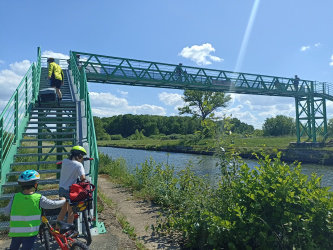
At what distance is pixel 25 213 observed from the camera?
3.06 meters

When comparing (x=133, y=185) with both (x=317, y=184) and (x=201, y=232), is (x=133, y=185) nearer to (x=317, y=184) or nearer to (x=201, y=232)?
(x=201, y=232)

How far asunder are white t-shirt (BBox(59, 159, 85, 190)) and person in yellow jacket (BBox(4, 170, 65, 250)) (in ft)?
3.39

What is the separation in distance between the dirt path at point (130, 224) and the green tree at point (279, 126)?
76862mm

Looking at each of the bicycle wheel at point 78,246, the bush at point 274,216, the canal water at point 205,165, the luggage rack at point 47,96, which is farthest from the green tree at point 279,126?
the bicycle wheel at point 78,246

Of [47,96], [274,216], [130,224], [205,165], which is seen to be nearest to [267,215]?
[274,216]

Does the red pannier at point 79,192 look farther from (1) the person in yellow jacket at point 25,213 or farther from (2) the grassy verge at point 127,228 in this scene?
(2) the grassy verge at point 127,228

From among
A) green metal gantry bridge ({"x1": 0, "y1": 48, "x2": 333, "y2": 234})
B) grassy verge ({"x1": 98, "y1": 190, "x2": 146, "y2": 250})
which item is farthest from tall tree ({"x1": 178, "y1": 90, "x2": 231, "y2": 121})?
grassy verge ({"x1": 98, "y1": 190, "x2": 146, "y2": 250})

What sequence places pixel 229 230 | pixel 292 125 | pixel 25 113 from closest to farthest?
pixel 229 230
pixel 25 113
pixel 292 125

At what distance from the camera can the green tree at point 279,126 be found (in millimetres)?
78225

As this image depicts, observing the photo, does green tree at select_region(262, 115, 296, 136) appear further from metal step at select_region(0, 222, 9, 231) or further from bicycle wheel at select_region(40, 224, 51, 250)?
bicycle wheel at select_region(40, 224, 51, 250)

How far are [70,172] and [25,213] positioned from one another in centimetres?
118

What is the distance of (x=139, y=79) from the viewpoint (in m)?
21.8

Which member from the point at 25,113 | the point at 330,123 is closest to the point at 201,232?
the point at 25,113

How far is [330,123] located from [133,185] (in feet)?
234
